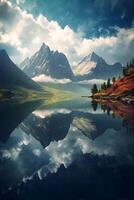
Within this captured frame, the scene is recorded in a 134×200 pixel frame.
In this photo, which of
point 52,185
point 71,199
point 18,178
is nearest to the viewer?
point 71,199

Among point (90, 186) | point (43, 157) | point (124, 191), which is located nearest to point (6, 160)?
point (43, 157)

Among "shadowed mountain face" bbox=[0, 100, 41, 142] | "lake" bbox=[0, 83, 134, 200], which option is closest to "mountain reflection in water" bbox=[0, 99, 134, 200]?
"lake" bbox=[0, 83, 134, 200]

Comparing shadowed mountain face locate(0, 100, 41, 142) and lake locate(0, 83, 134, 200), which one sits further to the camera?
shadowed mountain face locate(0, 100, 41, 142)

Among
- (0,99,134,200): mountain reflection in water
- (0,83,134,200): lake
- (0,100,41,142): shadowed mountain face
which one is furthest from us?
(0,100,41,142): shadowed mountain face

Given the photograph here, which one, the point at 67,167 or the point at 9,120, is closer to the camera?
the point at 67,167

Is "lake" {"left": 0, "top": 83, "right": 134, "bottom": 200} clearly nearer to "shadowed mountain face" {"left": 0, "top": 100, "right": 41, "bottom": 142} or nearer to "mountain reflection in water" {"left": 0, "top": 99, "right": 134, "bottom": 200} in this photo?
"mountain reflection in water" {"left": 0, "top": 99, "right": 134, "bottom": 200}

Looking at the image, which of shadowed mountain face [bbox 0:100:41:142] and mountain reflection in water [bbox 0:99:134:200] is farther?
shadowed mountain face [bbox 0:100:41:142]

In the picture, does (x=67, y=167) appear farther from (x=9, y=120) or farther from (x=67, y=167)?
(x=9, y=120)

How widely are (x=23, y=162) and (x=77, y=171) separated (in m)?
8.22

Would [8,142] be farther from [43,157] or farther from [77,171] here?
[77,171]

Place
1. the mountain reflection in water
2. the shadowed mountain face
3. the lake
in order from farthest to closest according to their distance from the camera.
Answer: the shadowed mountain face
the mountain reflection in water
the lake

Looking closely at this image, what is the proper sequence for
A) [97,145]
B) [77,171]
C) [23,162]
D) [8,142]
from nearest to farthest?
[77,171], [23,162], [97,145], [8,142]

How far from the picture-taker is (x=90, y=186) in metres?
24.4

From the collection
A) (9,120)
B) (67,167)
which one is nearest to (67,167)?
(67,167)
